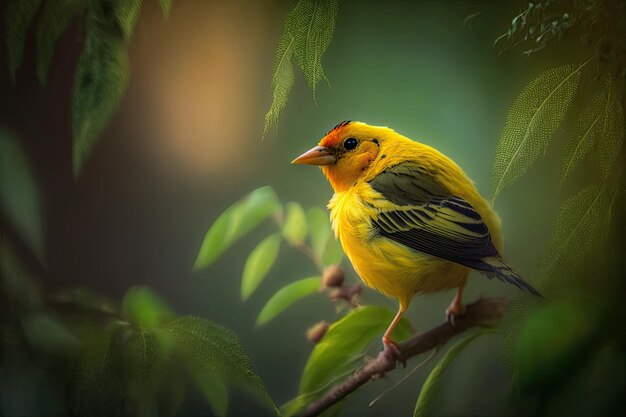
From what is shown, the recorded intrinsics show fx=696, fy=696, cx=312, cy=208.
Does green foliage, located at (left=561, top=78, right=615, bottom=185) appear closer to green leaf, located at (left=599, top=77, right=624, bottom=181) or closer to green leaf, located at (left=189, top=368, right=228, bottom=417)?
green leaf, located at (left=599, top=77, right=624, bottom=181)

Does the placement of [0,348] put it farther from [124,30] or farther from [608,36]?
[608,36]

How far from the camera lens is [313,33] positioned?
165 cm

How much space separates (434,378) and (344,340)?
0.23 metres

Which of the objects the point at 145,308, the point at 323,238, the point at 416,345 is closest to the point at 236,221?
the point at 323,238

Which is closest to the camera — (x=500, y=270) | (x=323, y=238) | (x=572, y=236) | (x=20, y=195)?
(x=500, y=270)

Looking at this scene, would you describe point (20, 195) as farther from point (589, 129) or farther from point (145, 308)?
point (589, 129)

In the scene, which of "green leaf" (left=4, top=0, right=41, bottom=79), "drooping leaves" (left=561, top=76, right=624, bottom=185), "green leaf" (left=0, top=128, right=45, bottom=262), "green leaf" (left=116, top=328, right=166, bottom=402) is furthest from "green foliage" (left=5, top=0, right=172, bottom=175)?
"drooping leaves" (left=561, top=76, right=624, bottom=185)

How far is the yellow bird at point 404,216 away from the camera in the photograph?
1.51 m

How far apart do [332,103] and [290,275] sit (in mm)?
430

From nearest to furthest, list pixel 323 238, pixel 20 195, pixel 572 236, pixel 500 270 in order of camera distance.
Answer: pixel 500 270 < pixel 572 236 < pixel 323 238 < pixel 20 195

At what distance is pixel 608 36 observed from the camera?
1.54 metres

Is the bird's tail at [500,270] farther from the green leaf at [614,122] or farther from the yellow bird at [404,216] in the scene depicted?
the green leaf at [614,122]

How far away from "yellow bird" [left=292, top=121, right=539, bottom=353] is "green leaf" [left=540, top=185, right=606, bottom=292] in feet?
0.25

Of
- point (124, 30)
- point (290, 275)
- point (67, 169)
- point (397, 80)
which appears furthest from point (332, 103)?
point (67, 169)
